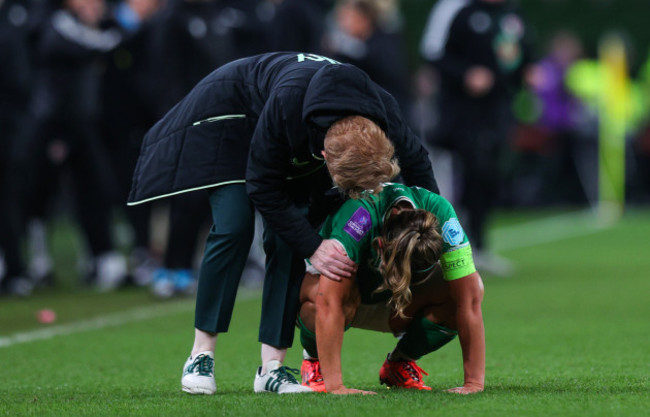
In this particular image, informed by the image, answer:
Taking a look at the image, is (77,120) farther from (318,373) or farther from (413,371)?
(413,371)

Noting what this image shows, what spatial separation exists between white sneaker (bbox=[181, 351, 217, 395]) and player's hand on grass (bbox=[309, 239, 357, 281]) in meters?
0.60

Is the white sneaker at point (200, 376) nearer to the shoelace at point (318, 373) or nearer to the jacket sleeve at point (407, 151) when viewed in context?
the shoelace at point (318, 373)

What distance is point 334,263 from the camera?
403cm

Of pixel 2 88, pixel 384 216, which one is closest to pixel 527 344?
pixel 384 216

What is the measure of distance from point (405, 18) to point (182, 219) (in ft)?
38.5

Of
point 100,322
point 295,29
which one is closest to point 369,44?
point 295,29

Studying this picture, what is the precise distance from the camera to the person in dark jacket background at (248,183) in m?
4.12

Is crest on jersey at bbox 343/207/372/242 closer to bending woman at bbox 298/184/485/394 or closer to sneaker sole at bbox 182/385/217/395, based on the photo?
bending woman at bbox 298/184/485/394

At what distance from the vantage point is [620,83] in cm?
1795

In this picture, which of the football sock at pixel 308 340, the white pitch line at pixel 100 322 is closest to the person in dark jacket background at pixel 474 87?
the white pitch line at pixel 100 322

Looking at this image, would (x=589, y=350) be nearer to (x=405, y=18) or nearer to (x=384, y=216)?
(x=384, y=216)

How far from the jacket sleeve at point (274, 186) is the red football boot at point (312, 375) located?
541mm

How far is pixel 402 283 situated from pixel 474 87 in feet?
19.9

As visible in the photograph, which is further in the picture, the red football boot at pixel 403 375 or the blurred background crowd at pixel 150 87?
the blurred background crowd at pixel 150 87
